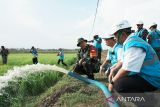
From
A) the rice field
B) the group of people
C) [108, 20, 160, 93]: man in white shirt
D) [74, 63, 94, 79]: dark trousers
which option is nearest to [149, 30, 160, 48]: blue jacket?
[74, 63, 94, 79]: dark trousers

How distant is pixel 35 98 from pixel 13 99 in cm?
91

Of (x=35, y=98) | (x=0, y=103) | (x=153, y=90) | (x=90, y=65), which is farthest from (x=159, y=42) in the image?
(x=153, y=90)

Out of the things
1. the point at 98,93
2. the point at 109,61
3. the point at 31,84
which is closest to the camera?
the point at 109,61

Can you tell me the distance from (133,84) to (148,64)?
286 millimetres

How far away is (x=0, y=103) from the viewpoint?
28.9ft

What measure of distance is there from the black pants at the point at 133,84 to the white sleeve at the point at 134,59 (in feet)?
0.87

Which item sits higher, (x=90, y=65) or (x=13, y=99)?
(x=90, y=65)

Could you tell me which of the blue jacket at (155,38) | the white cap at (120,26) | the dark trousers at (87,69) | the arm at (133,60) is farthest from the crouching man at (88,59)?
the arm at (133,60)

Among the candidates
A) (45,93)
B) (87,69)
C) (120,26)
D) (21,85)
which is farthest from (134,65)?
(87,69)

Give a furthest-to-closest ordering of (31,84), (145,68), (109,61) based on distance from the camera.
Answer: (31,84) < (109,61) < (145,68)

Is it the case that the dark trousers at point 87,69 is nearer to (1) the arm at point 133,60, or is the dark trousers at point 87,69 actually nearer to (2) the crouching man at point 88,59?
(2) the crouching man at point 88,59

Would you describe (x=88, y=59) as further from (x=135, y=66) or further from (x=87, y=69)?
(x=135, y=66)

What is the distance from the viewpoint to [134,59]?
3.96 meters

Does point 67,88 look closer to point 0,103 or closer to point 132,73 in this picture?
point 0,103
